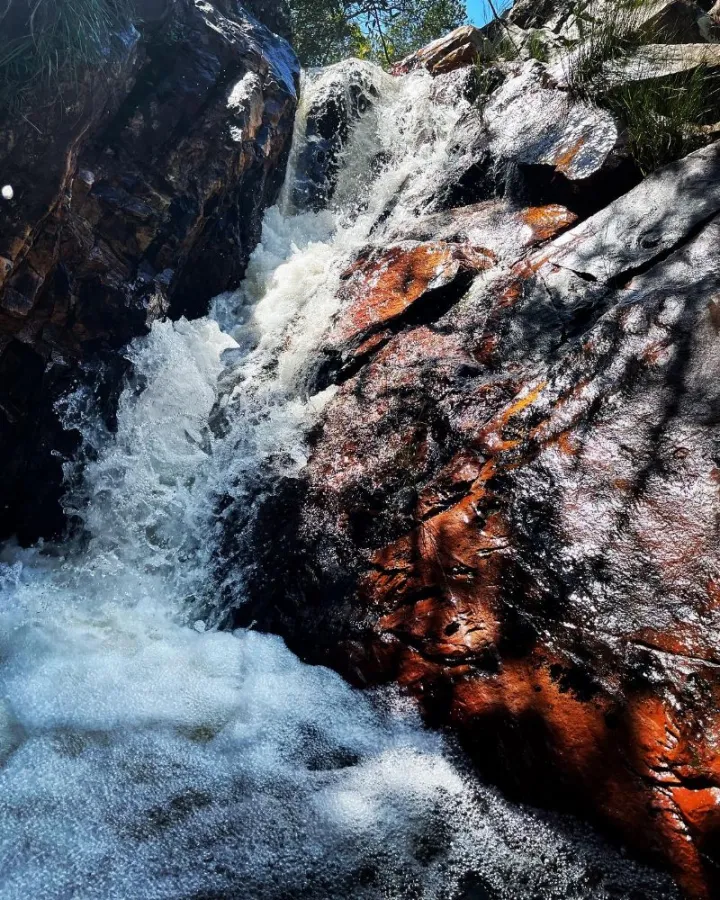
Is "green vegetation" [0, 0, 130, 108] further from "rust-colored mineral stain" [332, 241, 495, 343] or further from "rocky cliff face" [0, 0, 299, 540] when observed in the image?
"rust-colored mineral stain" [332, 241, 495, 343]

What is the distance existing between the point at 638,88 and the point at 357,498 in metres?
3.63

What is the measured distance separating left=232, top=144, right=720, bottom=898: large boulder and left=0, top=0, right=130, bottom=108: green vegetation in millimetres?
2040

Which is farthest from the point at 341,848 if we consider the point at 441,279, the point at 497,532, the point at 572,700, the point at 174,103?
the point at 174,103

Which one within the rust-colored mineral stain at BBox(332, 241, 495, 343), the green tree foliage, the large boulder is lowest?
the large boulder

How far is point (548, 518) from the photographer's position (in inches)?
88.1

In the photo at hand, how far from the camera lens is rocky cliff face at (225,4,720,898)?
178 centimetres

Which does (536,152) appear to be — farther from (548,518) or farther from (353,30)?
(353,30)

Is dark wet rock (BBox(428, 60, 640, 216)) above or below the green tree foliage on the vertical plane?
below

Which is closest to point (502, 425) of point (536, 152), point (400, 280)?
point (400, 280)

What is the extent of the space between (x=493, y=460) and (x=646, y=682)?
3.36 feet

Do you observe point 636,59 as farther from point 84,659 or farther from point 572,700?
point 84,659

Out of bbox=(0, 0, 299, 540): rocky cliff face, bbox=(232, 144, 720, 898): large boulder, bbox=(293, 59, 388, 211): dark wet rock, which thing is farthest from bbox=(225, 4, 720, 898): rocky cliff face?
bbox=(293, 59, 388, 211): dark wet rock

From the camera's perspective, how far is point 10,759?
81.0 inches

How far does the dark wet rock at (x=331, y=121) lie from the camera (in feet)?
19.8
